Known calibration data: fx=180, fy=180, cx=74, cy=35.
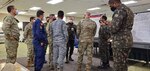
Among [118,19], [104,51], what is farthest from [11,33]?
[104,51]

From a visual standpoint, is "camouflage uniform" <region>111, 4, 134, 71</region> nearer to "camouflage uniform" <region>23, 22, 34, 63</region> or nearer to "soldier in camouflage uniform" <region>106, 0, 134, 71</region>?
"soldier in camouflage uniform" <region>106, 0, 134, 71</region>

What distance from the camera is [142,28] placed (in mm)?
5945

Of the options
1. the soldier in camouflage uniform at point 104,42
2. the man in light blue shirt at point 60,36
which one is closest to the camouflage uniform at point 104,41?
the soldier in camouflage uniform at point 104,42

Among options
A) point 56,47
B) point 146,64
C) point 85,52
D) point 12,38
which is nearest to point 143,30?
point 146,64

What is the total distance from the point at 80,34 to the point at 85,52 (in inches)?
19.2

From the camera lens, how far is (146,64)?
6.23 meters

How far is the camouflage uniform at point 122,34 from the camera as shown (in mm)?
2844

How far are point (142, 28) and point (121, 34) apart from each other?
3415 millimetres

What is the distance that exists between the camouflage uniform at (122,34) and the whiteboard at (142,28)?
316 cm

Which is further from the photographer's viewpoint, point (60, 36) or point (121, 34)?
point (60, 36)

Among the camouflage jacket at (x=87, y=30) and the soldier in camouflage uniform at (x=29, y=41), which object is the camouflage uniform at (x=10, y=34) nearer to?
the soldier in camouflage uniform at (x=29, y=41)

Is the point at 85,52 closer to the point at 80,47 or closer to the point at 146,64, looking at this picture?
the point at 80,47

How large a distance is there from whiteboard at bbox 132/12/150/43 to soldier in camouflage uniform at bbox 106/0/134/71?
124 inches

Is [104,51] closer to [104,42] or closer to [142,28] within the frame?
[104,42]
